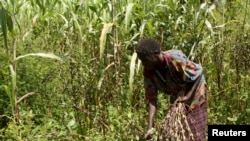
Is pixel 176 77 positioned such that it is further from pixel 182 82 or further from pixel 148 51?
Result: pixel 148 51

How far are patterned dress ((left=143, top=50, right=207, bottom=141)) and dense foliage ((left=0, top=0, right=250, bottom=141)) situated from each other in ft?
0.57

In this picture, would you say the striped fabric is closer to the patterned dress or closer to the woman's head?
the patterned dress

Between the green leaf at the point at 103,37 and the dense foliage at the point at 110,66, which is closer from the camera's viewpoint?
the green leaf at the point at 103,37

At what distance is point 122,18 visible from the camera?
3.72m

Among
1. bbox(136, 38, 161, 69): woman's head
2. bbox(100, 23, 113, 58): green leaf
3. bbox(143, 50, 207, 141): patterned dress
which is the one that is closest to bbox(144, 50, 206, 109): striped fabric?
bbox(143, 50, 207, 141): patterned dress

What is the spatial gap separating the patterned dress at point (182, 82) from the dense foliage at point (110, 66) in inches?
6.9

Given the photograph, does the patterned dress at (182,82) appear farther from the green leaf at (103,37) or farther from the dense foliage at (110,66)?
the green leaf at (103,37)

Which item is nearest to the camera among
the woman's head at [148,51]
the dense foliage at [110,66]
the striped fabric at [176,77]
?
the woman's head at [148,51]

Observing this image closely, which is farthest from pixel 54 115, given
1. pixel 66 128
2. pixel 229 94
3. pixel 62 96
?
pixel 229 94

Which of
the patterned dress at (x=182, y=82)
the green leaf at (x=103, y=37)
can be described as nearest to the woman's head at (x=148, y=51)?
the patterned dress at (x=182, y=82)

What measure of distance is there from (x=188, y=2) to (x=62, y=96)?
4.57 feet

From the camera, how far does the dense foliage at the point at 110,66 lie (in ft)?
10.6

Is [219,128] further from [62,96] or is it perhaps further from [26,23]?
[26,23]

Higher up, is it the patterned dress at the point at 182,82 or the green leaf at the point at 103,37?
the green leaf at the point at 103,37
